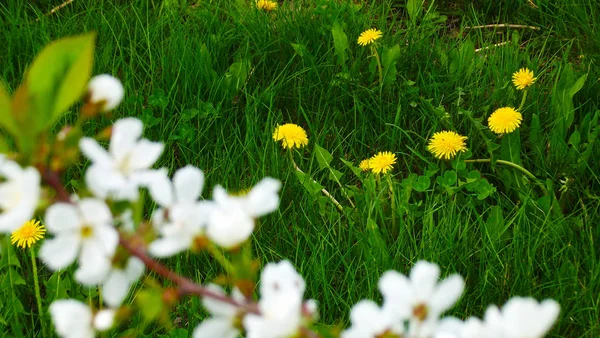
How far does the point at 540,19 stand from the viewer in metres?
2.04

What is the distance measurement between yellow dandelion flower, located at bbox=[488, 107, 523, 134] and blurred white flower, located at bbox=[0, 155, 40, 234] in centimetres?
129

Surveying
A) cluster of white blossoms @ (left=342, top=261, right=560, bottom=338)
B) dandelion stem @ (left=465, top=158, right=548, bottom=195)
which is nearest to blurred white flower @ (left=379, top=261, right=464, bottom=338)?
cluster of white blossoms @ (left=342, top=261, right=560, bottom=338)

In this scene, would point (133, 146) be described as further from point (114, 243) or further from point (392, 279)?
point (392, 279)

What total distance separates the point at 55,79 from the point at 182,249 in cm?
12

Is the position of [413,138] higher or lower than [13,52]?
higher

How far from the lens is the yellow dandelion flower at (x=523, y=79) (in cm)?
164

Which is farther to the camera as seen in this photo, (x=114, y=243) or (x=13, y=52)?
(x=13, y=52)

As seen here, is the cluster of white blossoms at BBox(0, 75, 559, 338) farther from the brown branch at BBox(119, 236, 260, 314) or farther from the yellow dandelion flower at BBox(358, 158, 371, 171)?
the yellow dandelion flower at BBox(358, 158, 371, 171)

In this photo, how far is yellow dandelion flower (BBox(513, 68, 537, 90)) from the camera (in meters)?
1.64

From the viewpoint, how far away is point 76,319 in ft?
1.34

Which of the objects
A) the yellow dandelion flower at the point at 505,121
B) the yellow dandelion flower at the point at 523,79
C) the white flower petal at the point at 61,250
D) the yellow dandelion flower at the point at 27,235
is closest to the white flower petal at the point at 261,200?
the white flower petal at the point at 61,250

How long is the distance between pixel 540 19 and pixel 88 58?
6.17 ft

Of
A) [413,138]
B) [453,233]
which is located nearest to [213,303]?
[453,233]

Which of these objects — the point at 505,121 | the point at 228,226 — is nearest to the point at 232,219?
the point at 228,226
